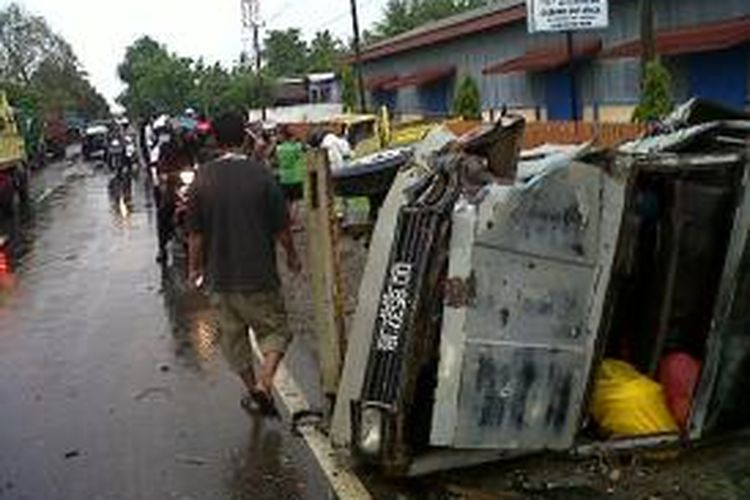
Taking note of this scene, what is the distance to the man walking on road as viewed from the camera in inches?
306

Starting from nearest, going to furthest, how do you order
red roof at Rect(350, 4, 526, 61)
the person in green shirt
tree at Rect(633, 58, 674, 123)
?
1. the person in green shirt
2. tree at Rect(633, 58, 674, 123)
3. red roof at Rect(350, 4, 526, 61)

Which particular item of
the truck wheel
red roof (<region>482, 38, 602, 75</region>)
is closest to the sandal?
red roof (<region>482, 38, 602, 75</region>)

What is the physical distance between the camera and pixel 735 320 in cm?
634

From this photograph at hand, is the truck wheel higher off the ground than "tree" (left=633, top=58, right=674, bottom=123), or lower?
lower

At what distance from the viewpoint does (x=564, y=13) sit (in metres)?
11.8

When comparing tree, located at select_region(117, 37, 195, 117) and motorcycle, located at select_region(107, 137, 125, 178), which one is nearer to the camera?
motorcycle, located at select_region(107, 137, 125, 178)

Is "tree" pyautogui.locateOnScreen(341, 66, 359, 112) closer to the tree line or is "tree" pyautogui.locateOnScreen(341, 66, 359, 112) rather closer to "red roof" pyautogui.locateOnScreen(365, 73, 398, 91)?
"red roof" pyautogui.locateOnScreen(365, 73, 398, 91)

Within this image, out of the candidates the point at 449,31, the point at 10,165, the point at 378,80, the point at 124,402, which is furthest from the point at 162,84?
the point at 124,402

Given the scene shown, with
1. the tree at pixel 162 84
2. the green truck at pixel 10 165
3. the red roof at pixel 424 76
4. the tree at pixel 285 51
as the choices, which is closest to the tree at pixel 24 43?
the tree at pixel 162 84

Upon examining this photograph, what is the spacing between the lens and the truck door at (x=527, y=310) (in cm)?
581

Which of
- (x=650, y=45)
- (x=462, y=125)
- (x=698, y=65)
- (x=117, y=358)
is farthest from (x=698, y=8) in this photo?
(x=117, y=358)

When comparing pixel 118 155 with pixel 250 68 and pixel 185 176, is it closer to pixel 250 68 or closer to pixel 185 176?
pixel 185 176

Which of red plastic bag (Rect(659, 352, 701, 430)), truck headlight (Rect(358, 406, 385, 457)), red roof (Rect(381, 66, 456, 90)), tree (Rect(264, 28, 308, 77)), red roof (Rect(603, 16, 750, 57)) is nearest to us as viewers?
truck headlight (Rect(358, 406, 385, 457))

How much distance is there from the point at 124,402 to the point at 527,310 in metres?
3.43
